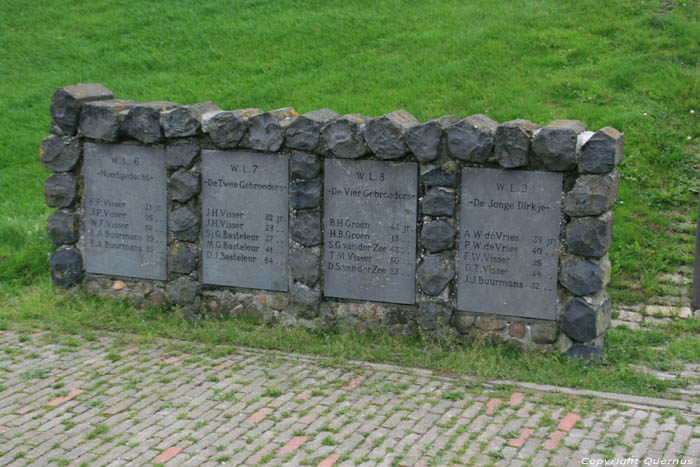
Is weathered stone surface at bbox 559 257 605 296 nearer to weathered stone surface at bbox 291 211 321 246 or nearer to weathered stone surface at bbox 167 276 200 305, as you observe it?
weathered stone surface at bbox 291 211 321 246

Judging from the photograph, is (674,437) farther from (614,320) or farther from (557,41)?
(557,41)

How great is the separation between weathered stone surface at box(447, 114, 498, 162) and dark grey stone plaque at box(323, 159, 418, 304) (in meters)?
0.42

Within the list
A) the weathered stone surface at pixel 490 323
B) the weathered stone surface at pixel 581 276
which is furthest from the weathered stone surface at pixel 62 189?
the weathered stone surface at pixel 581 276

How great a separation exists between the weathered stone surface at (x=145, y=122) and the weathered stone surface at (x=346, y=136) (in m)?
1.57

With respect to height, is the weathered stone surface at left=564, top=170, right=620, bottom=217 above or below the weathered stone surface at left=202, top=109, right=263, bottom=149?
below

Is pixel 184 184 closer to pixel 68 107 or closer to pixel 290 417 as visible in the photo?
pixel 68 107

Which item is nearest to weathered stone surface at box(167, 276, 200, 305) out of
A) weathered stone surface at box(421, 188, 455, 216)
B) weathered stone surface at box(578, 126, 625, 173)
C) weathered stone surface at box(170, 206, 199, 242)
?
weathered stone surface at box(170, 206, 199, 242)

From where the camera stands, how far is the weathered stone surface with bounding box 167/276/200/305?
778 cm

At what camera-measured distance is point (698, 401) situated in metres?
5.97

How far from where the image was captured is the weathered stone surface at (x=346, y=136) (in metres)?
7.07

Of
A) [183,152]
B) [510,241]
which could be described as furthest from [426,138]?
[183,152]

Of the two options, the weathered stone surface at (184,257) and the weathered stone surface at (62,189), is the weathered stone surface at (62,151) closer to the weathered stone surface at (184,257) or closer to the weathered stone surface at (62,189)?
the weathered stone surface at (62,189)

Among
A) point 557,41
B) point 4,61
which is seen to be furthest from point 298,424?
point 4,61

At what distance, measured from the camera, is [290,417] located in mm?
5688
